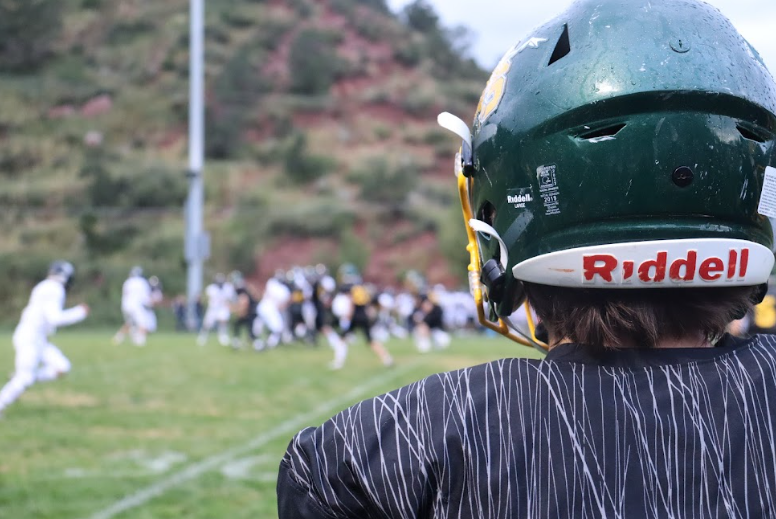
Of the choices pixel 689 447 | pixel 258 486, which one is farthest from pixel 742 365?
pixel 258 486

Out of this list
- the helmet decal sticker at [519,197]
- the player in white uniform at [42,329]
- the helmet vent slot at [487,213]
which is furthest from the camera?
the player in white uniform at [42,329]

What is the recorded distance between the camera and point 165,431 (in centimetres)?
852

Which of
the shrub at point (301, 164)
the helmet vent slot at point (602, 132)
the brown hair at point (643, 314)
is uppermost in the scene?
the shrub at point (301, 164)

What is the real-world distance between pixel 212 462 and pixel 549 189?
20.0ft

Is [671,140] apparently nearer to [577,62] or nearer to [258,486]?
[577,62]

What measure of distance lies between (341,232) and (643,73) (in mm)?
45575

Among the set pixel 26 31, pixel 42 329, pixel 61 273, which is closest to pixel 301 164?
pixel 26 31

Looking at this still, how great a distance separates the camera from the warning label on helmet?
58.2 inches

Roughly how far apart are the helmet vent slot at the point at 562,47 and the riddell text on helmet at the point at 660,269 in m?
0.38

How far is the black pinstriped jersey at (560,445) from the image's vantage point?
131cm

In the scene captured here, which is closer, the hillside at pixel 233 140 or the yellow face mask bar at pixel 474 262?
the yellow face mask bar at pixel 474 262

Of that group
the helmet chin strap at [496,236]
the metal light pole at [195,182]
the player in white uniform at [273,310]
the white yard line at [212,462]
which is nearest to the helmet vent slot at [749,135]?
the helmet chin strap at [496,236]

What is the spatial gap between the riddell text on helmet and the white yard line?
4807 mm

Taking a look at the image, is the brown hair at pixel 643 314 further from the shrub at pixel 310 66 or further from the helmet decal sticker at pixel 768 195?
the shrub at pixel 310 66
